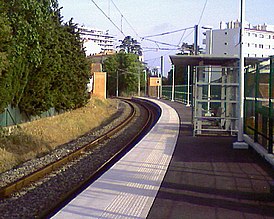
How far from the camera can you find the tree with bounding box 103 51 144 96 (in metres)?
89.7

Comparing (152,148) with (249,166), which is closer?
(249,166)

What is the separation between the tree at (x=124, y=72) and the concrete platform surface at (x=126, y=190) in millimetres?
74091

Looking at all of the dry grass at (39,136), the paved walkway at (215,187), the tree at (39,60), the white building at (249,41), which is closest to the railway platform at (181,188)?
the paved walkway at (215,187)

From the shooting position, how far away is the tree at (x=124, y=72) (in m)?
89.7

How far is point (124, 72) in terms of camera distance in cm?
9044

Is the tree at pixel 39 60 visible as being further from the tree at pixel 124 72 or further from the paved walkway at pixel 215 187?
the tree at pixel 124 72

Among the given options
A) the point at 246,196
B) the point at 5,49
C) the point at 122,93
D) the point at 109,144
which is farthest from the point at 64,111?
the point at 122,93

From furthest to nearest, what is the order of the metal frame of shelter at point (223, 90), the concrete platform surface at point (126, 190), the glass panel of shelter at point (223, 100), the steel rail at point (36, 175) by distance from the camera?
the glass panel of shelter at point (223, 100) < the metal frame of shelter at point (223, 90) < the steel rail at point (36, 175) < the concrete platform surface at point (126, 190)

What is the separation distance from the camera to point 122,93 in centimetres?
9044

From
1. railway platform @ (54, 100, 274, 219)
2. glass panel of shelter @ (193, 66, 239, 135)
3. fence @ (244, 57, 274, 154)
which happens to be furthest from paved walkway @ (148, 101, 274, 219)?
glass panel of shelter @ (193, 66, 239, 135)

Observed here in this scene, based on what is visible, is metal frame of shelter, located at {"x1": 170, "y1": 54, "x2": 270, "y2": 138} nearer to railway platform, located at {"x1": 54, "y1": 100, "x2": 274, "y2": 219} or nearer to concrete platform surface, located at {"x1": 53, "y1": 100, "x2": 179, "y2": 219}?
railway platform, located at {"x1": 54, "y1": 100, "x2": 274, "y2": 219}

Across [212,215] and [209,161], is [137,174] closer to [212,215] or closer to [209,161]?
[209,161]

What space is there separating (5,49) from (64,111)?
17.2 metres

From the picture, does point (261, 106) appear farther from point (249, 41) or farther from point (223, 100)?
point (249, 41)
